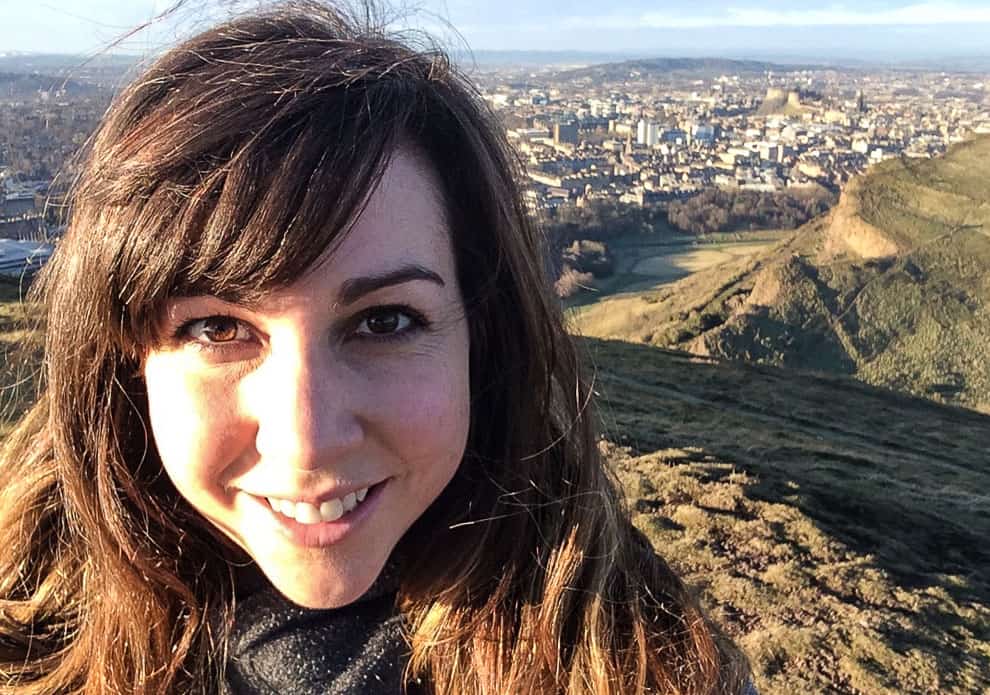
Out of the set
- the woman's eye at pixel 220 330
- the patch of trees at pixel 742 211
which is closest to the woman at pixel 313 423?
the woman's eye at pixel 220 330

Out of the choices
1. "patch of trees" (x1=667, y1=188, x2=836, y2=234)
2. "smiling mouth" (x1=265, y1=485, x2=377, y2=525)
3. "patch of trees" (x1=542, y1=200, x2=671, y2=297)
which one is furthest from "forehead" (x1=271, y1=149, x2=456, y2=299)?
"patch of trees" (x1=667, y1=188, x2=836, y2=234)

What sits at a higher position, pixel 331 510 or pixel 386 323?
pixel 386 323

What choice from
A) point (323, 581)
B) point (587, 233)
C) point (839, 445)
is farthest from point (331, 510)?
point (587, 233)

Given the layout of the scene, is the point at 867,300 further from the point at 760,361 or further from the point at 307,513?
the point at 307,513

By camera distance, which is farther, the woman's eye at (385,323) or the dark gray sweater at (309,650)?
the dark gray sweater at (309,650)

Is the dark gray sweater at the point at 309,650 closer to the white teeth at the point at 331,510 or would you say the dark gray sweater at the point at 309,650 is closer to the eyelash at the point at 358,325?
the white teeth at the point at 331,510

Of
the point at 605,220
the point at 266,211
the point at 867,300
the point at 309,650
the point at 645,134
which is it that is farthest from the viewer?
the point at 645,134

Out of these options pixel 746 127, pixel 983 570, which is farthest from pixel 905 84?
pixel 983 570

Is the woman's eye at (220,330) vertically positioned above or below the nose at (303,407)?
above
